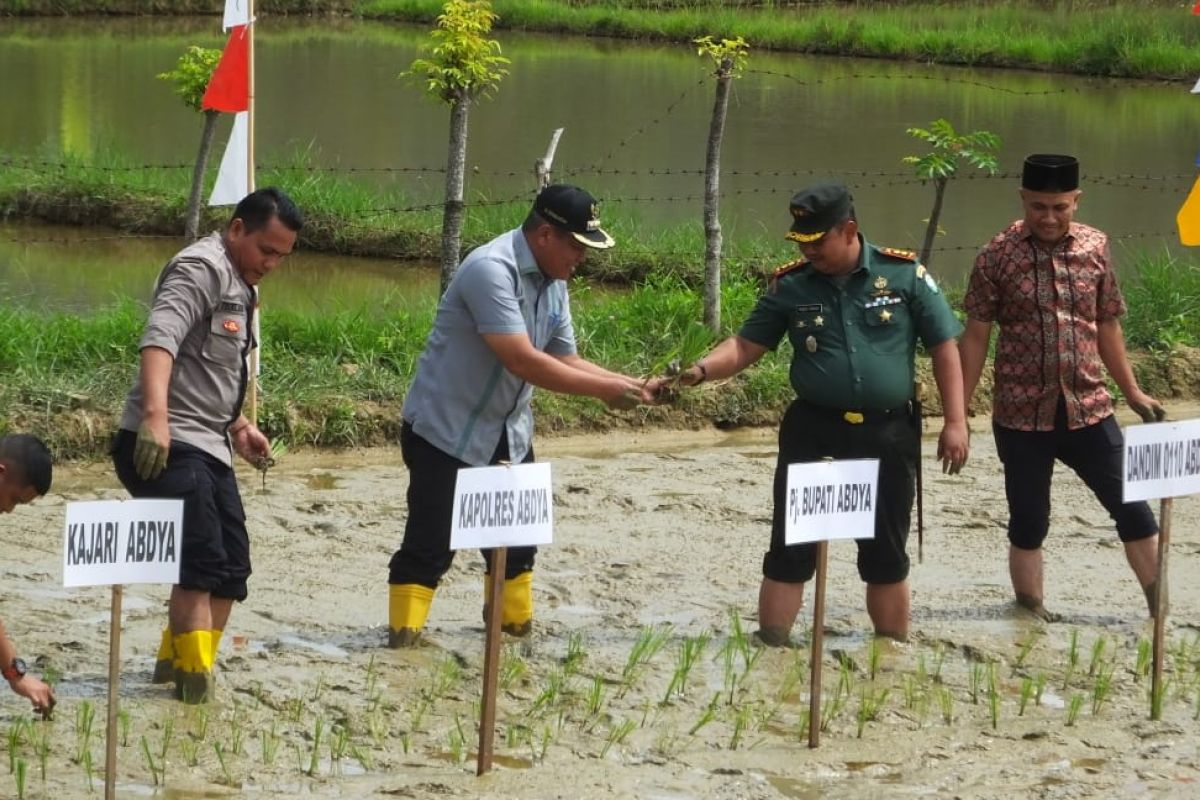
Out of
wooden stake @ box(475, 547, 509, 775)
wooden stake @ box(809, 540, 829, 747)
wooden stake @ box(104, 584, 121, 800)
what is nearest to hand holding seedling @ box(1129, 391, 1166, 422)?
wooden stake @ box(809, 540, 829, 747)

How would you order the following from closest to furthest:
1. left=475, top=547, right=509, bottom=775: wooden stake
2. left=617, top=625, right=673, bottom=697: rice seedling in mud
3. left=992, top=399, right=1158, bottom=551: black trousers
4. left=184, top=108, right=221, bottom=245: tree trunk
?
left=475, top=547, right=509, bottom=775: wooden stake, left=617, top=625, right=673, bottom=697: rice seedling in mud, left=992, top=399, right=1158, bottom=551: black trousers, left=184, top=108, right=221, bottom=245: tree trunk

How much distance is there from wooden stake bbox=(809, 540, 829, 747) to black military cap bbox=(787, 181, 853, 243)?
1103mm

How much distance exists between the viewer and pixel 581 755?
18.1 feet

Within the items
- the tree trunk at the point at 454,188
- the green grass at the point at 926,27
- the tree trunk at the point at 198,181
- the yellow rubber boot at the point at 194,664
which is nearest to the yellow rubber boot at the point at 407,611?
the yellow rubber boot at the point at 194,664

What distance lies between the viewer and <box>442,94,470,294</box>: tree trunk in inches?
370

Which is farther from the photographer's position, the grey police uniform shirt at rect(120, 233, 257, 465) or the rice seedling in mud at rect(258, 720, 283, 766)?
the grey police uniform shirt at rect(120, 233, 257, 465)

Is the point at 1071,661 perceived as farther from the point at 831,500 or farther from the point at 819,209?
the point at 819,209

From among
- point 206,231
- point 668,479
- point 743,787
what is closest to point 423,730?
point 743,787

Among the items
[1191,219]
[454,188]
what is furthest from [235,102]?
[1191,219]

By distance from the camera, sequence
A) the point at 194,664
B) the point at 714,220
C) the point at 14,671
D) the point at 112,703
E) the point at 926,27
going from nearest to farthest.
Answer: the point at 112,703 → the point at 14,671 → the point at 194,664 → the point at 714,220 → the point at 926,27

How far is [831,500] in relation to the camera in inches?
219

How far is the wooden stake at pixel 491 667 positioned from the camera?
16.9ft

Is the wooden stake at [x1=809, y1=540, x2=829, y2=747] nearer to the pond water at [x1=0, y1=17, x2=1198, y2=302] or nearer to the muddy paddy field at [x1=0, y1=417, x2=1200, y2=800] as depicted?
the muddy paddy field at [x1=0, y1=417, x2=1200, y2=800]

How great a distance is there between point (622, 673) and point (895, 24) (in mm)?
24530
